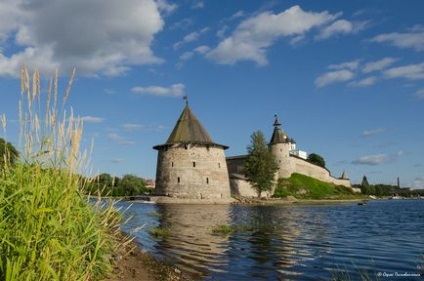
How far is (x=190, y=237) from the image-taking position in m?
12.6

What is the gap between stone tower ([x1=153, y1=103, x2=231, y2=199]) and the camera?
4516 centimetres

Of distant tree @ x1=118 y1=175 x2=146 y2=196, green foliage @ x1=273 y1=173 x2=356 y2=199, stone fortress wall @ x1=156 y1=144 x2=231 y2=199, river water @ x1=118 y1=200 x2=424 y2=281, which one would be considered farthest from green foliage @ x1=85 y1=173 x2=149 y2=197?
green foliage @ x1=273 y1=173 x2=356 y2=199

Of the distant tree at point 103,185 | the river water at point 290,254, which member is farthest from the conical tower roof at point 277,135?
the distant tree at point 103,185

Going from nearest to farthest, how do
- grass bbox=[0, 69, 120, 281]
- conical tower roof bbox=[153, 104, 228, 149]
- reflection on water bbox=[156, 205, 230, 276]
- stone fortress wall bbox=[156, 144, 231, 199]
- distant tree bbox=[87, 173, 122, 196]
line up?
1. grass bbox=[0, 69, 120, 281]
2. distant tree bbox=[87, 173, 122, 196]
3. reflection on water bbox=[156, 205, 230, 276]
4. stone fortress wall bbox=[156, 144, 231, 199]
5. conical tower roof bbox=[153, 104, 228, 149]

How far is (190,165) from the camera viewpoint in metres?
45.3

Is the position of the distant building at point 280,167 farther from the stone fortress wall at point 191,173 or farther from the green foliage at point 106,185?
the green foliage at point 106,185

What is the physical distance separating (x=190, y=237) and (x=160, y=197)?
31.8 meters

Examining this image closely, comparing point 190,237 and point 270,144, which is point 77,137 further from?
point 270,144

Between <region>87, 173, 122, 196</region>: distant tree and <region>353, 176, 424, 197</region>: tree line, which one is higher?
<region>353, 176, 424, 197</region>: tree line

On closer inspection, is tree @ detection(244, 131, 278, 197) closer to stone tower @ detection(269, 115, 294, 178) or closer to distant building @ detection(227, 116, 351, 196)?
distant building @ detection(227, 116, 351, 196)

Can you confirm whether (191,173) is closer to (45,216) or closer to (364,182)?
(45,216)

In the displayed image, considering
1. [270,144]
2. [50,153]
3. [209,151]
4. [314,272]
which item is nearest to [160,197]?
[209,151]

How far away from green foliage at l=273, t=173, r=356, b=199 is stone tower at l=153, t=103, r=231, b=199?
15724 mm

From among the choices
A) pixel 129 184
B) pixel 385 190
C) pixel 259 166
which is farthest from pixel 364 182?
pixel 129 184
